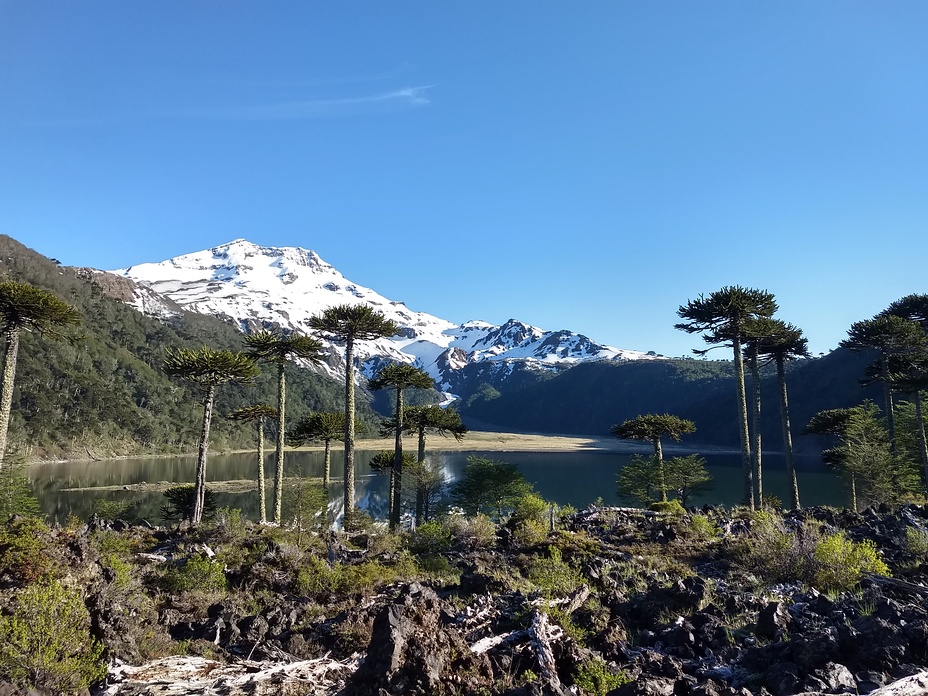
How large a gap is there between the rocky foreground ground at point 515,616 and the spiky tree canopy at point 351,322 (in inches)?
533

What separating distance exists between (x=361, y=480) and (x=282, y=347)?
6645 centimetres

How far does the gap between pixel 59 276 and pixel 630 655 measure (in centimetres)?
24093

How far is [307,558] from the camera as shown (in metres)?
11.9

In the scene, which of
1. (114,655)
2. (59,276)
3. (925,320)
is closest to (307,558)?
(114,655)

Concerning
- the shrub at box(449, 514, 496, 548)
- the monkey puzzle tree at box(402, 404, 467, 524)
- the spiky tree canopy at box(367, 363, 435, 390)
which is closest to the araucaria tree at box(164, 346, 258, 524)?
the spiky tree canopy at box(367, 363, 435, 390)

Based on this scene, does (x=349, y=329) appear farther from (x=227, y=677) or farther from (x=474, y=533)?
(x=227, y=677)

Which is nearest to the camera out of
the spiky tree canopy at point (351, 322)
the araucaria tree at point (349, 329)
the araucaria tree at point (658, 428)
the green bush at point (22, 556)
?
the green bush at point (22, 556)

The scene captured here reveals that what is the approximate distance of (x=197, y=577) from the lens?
10016 millimetres

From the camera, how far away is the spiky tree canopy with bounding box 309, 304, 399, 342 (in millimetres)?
25547

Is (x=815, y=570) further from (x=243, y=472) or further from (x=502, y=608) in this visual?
(x=243, y=472)

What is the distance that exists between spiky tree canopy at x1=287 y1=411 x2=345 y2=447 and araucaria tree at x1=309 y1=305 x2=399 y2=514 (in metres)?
4.40

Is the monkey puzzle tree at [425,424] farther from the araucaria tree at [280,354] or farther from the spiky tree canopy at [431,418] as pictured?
the araucaria tree at [280,354]

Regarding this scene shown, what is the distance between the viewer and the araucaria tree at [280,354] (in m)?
26.3

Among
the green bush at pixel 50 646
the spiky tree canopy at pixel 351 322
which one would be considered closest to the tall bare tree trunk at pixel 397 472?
the spiky tree canopy at pixel 351 322
